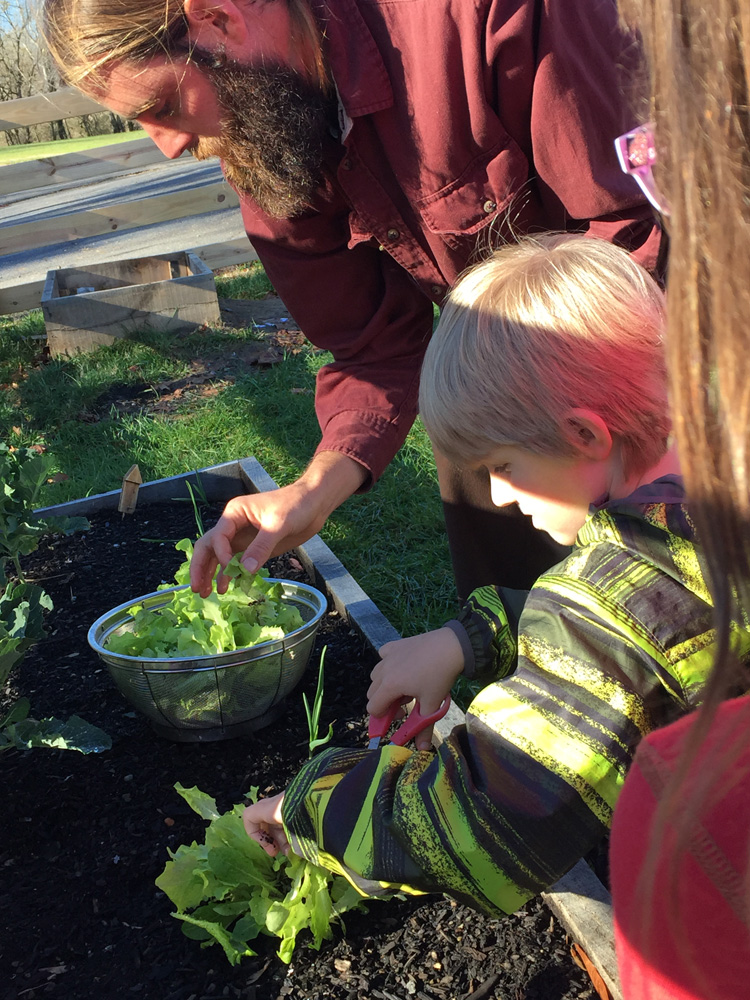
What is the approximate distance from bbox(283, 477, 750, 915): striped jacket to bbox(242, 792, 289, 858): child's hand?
1.11 ft

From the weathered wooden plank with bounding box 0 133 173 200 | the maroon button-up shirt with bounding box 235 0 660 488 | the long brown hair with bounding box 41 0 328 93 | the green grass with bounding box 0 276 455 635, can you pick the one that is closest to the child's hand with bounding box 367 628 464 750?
the maroon button-up shirt with bounding box 235 0 660 488

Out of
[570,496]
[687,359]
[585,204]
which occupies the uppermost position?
[687,359]

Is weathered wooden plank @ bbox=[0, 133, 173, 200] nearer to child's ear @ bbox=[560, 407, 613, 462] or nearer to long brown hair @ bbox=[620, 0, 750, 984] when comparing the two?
child's ear @ bbox=[560, 407, 613, 462]

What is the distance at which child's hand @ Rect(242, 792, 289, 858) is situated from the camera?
1699 millimetres

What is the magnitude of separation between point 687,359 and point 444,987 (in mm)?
1511

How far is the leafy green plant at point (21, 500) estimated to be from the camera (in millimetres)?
2943

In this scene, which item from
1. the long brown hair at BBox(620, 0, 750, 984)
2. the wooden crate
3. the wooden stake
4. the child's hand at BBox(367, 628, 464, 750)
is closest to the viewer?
the long brown hair at BBox(620, 0, 750, 984)

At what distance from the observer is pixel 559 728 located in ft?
4.10

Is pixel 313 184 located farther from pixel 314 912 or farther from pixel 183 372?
pixel 183 372

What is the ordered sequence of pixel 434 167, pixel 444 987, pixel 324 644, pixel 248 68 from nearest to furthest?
1. pixel 444 987
2. pixel 248 68
3. pixel 434 167
4. pixel 324 644

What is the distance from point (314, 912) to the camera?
179cm

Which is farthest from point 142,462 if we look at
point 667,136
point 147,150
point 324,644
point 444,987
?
point 147,150

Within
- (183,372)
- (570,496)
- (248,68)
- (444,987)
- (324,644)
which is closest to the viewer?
(570,496)

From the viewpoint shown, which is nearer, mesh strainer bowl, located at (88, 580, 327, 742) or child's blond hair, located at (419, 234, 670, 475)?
child's blond hair, located at (419, 234, 670, 475)
